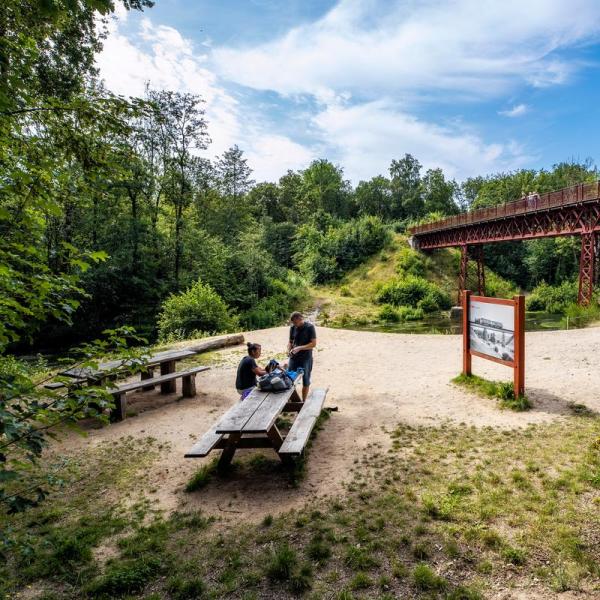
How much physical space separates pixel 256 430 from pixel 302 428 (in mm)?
813

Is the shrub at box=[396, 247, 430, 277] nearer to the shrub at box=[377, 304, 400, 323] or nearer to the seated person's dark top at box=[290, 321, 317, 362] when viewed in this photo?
the shrub at box=[377, 304, 400, 323]

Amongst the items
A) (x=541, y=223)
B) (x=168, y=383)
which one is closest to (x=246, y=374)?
(x=168, y=383)

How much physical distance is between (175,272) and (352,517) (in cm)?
2246

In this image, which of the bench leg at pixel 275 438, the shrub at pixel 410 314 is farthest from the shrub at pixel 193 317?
the shrub at pixel 410 314

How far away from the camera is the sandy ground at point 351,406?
4445mm

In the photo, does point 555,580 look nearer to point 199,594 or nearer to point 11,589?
point 199,594

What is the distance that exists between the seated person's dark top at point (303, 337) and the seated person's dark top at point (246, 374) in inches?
37.0

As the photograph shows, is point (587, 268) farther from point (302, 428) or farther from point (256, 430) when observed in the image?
point (256, 430)

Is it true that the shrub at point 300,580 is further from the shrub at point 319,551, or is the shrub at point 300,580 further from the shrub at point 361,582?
the shrub at point 361,582

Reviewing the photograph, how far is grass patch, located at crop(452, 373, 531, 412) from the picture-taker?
6.45 meters

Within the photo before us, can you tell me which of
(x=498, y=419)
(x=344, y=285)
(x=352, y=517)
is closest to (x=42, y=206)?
(x=352, y=517)

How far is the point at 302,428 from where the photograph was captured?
16.1 feet

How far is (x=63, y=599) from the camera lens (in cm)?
297

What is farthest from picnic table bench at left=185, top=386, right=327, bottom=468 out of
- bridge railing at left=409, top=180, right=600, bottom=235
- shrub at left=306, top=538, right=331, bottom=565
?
bridge railing at left=409, top=180, right=600, bottom=235
